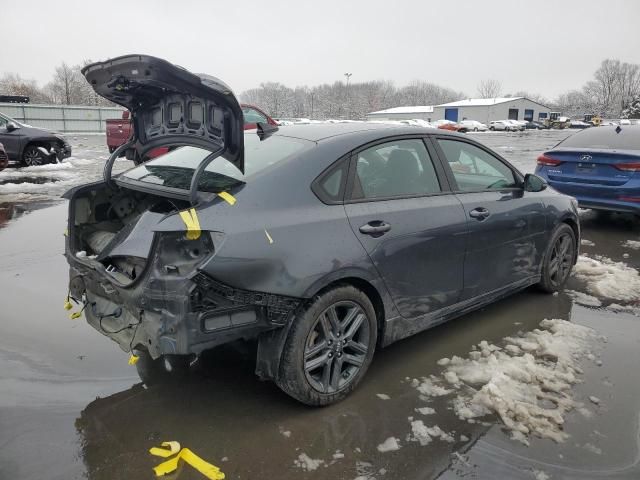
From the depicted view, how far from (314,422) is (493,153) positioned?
8.80 ft

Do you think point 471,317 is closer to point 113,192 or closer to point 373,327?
point 373,327

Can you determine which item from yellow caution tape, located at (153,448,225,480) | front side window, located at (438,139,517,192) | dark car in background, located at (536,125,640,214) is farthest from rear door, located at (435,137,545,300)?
dark car in background, located at (536,125,640,214)

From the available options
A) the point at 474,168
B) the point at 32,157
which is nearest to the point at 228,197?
the point at 474,168

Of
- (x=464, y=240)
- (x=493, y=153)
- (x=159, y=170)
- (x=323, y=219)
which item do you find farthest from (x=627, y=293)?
(x=159, y=170)

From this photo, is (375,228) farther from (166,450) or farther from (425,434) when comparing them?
(166,450)

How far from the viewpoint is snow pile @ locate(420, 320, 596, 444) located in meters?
2.91

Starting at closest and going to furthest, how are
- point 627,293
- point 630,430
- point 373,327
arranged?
point 630,430, point 373,327, point 627,293

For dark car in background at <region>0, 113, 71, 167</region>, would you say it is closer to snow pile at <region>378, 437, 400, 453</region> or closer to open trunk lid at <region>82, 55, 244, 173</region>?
open trunk lid at <region>82, 55, 244, 173</region>

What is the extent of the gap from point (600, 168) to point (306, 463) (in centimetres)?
659

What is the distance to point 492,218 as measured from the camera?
3.88 m

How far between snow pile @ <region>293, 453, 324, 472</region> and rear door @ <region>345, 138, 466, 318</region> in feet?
3.70

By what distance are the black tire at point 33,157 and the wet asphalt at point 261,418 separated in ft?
39.3

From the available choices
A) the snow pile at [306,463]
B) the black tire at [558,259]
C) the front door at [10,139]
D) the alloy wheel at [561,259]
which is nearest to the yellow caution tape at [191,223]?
the snow pile at [306,463]

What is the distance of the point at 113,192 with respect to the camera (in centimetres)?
361
